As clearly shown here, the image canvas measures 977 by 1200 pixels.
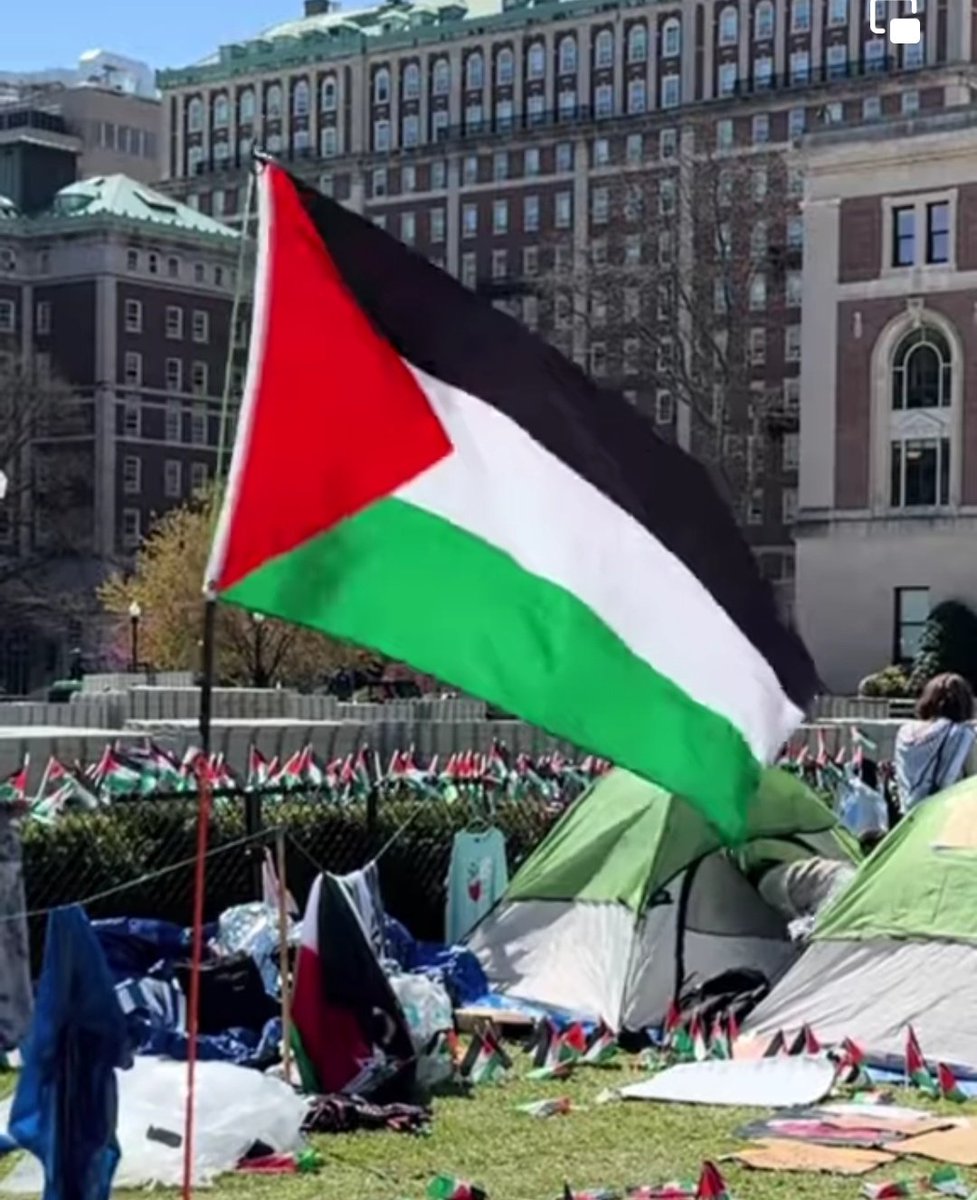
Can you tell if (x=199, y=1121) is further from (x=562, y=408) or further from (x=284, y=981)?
(x=562, y=408)

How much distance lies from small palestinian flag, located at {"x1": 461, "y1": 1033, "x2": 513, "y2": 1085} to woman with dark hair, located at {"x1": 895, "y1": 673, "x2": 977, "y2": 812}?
323cm

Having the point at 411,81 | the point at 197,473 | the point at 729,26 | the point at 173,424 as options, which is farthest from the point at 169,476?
the point at 729,26

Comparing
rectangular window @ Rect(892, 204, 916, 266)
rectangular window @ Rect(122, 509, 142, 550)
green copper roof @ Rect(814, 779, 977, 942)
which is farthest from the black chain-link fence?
rectangular window @ Rect(122, 509, 142, 550)

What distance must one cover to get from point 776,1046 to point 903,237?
4806cm

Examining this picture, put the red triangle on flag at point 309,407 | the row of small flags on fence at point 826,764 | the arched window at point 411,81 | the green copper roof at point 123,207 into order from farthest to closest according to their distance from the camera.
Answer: the arched window at point 411,81, the green copper roof at point 123,207, the row of small flags on fence at point 826,764, the red triangle on flag at point 309,407

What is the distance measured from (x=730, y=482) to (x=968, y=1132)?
61.9m

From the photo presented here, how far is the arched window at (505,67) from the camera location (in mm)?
104375

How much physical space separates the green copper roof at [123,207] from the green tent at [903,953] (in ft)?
282

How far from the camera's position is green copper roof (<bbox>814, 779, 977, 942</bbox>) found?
1145 cm

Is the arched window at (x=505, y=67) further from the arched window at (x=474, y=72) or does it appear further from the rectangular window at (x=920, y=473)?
the rectangular window at (x=920, y=473)

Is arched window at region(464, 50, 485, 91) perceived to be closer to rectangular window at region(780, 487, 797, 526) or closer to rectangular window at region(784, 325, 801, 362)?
rectangular window at region(784, 325, 801, 362)

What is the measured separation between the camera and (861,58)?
9388 centimetres

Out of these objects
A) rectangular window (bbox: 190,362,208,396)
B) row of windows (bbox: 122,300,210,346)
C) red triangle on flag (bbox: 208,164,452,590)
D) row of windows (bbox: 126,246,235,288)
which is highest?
row of windows (bbox: 126,246,235,288)

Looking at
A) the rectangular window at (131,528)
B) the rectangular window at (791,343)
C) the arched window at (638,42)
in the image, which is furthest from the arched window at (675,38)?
the rectangular window at (131,528)
